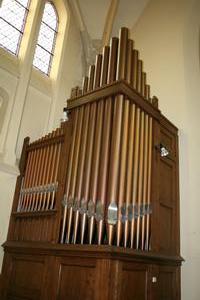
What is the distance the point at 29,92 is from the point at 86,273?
420 centimetres

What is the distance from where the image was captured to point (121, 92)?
4.77 metres

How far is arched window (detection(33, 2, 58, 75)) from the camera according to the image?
24.8 feet

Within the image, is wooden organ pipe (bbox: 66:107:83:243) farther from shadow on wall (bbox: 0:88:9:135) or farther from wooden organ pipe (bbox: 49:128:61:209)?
shadow on wall (bbox: 0:88:9:135)

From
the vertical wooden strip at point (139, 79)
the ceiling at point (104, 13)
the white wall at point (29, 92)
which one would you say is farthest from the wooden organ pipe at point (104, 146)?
the ceiling at point (104, 13)

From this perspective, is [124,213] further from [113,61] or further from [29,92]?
[29,92]

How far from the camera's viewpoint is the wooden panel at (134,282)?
3834mm

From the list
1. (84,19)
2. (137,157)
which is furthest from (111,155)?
(84,19)

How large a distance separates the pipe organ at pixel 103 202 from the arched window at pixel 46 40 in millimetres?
2439

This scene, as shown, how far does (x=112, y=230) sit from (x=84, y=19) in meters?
6.43

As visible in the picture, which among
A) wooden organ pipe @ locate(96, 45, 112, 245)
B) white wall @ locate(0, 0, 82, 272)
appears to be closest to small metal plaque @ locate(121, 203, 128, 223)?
wooden organ pipe @ locate(96, 45, 112, 245)

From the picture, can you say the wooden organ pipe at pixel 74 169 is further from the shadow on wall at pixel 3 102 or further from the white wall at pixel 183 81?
the white wall at pixel 183 81

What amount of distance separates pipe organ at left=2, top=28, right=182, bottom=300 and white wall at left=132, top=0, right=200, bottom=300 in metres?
0.24

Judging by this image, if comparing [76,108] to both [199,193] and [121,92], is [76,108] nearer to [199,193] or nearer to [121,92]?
[121,92]

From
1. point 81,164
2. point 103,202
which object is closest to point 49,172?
point 81,164
